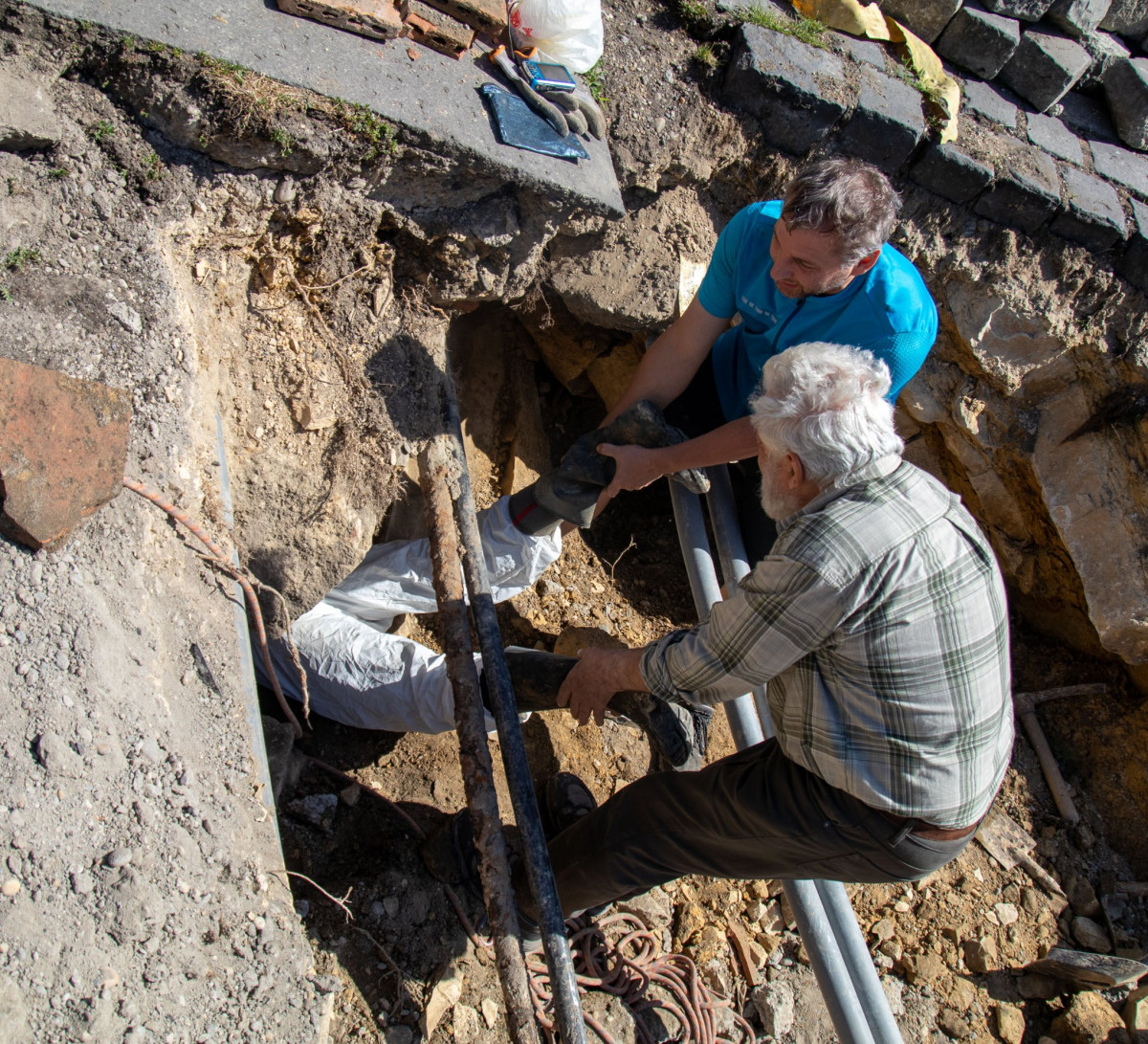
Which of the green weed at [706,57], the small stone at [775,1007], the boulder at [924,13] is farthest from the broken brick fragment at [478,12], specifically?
the small stone at [775,1007]

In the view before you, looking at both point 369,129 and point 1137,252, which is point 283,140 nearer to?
point 369,129

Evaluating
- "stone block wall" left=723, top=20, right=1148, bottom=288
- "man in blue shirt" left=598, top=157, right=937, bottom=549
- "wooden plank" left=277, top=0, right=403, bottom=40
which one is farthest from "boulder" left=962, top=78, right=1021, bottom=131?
"wooden plank" left=277, top=0, right=403, bottom=40

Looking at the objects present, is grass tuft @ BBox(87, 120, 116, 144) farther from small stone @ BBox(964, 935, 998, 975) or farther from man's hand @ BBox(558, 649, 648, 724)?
small stone @ BBox(964, 935, 998, 975)

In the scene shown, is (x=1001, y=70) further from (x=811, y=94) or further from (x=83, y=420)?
(x=83, y=420)

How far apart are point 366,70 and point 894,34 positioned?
2584mm

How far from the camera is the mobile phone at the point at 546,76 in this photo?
116 inches

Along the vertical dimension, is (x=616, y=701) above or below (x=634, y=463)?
Answer: below

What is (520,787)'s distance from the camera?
2.39m

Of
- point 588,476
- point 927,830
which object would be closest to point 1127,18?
point 588,476

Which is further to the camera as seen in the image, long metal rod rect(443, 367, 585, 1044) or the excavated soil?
long metal rod rect(443, 367, 585, 1044)

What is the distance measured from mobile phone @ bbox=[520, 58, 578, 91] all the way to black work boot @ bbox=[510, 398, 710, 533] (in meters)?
1.18

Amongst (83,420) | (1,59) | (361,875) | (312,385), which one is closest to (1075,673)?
(361,875)

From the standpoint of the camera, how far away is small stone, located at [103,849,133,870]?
1.74 meters

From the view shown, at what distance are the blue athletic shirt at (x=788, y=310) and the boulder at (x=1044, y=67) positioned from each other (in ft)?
6.38
